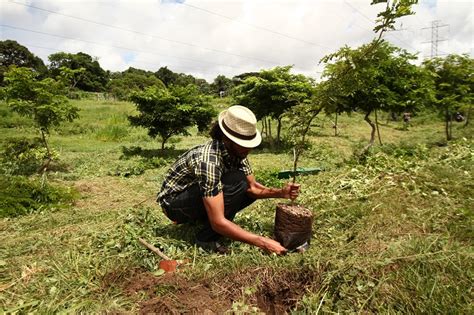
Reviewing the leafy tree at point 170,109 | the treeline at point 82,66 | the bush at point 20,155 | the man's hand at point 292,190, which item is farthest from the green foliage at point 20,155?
the treeline at point 82,66

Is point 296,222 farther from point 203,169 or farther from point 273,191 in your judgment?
point 203,169

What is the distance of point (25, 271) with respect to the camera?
2457 millimetres

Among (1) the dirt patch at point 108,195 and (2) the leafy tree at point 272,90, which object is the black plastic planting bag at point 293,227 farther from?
(2) the leafy tree at point 272,90

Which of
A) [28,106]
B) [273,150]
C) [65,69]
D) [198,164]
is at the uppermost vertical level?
[65,69]

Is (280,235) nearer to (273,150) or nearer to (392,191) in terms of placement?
(392,191)

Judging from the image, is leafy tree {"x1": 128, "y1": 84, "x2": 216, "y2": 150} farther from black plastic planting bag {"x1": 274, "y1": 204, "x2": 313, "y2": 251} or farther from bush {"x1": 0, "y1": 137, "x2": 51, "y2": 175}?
black plastic planting bag {"x1": 274, "y1": 204, "x2": 313, "y2": 251}

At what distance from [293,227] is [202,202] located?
2.39ft

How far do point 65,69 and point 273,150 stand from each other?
270 inches

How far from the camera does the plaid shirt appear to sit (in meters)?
2.45

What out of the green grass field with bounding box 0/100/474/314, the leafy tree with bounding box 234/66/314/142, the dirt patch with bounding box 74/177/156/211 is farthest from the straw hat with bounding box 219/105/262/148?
the leafy tree with bounding box 234/66/314/142

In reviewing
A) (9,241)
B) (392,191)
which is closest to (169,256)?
(9,241)

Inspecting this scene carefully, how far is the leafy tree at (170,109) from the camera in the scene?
1037 cm

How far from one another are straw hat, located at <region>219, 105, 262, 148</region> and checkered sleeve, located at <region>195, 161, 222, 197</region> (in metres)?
0.25

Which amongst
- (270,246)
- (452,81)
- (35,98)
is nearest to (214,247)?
(270,246)
